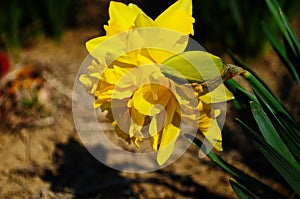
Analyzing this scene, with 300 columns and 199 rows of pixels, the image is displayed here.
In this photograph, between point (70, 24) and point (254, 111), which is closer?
point (254, 111)

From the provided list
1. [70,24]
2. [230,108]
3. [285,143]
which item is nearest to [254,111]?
[285,143]

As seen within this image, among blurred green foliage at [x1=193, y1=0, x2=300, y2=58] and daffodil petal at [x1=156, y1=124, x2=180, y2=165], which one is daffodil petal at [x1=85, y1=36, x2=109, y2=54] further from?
blurred green foliage at [x1=193, y1=0, x2=300, y2=58]

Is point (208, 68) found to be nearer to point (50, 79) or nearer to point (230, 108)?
point (230, 108)

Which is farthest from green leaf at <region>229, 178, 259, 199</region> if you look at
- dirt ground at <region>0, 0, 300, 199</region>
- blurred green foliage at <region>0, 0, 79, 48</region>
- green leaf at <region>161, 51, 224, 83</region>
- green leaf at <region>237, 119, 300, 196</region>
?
blurred green foliage at <region>0, 0, 79, 48</region>

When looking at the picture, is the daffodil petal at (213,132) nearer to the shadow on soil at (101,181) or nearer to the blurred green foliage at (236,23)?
the shadow on soil at (101,181)

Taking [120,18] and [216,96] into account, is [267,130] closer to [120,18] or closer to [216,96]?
[216,96]
